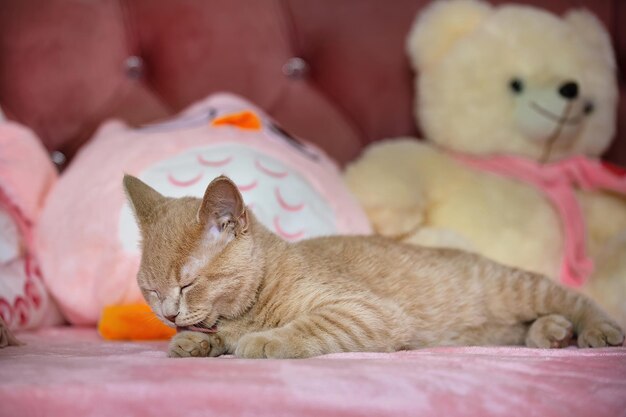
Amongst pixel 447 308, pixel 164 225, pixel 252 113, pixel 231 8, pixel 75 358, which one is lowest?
pixel 447 308

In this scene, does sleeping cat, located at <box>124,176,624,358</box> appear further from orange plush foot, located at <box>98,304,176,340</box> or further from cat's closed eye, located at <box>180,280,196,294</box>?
orange plush foot, located at <box>98,304,176,340</box>

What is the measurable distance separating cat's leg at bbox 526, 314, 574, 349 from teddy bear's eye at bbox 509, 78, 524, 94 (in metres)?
0.71

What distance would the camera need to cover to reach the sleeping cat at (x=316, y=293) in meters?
1.09

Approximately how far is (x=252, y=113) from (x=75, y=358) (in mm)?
843

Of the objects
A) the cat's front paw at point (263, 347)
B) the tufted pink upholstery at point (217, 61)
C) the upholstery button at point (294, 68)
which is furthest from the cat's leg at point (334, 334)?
the upholstery button at point (294, 68)

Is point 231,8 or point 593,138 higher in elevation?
point 231,8

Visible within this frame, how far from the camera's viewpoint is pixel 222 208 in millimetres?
1096

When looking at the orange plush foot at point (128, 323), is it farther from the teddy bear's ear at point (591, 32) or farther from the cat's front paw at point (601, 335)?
the teddy bear's ear at point (591, 32)

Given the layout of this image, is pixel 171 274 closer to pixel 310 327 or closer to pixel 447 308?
pixel 310 327

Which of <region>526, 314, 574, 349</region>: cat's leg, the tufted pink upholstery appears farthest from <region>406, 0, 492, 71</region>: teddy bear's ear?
<region>526, 314, 574, 349</region>: cat's leg

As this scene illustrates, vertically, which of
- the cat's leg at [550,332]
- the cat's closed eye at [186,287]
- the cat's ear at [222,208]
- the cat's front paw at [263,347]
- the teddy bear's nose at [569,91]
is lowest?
the cat's leg at [550,332]

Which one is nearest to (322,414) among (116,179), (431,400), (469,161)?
(431,400)

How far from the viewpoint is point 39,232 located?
156 centimetres

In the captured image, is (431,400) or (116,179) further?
(116,179)
